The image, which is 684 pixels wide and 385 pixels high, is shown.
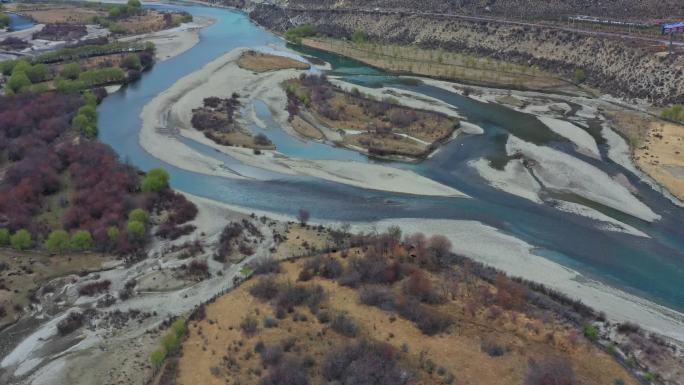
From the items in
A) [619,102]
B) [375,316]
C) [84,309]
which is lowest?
[84,309]

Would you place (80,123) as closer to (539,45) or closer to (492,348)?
(492,348)

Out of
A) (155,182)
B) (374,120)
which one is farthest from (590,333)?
(374,120)

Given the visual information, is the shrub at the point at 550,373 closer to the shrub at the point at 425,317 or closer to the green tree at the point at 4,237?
the shrub at the point at 425,317

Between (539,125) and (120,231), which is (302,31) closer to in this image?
(539,125)

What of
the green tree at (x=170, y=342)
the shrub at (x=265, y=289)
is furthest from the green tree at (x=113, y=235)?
the green tree at (x=170, y=342)

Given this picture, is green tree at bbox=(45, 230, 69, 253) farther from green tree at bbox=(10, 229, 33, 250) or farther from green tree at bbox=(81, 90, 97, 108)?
green tree at bbox=(81, 90, 97, 108)

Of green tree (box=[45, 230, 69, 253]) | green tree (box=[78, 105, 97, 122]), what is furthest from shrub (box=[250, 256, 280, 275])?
green tree (box=[78, 105, 97, 122])

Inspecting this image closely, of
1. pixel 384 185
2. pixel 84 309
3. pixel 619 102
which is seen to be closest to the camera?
pixel 84 309

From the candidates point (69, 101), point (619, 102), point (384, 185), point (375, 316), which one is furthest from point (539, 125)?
point (69, 101)
